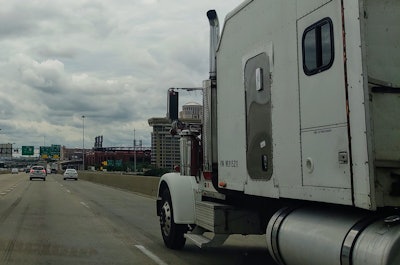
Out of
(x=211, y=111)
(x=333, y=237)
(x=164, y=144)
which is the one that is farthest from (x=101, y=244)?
(x=333, y=237)

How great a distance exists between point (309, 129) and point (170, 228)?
477cm

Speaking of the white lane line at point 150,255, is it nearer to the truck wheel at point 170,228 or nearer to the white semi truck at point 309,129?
the truck wheel at point 170,228

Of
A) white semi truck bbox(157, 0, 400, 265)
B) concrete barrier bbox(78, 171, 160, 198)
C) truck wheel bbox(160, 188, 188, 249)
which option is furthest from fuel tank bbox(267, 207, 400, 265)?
concrete barrier bbox(78, 171, 160, 198)

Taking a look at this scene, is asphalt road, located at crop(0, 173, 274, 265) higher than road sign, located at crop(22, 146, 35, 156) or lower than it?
lower

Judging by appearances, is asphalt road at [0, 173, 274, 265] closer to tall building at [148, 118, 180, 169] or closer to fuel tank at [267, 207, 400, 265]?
tall building at [148, 118, 180, 169]

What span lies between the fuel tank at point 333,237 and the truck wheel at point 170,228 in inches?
139

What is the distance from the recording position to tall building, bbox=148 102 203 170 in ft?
29.2

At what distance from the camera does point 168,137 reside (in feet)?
33.6

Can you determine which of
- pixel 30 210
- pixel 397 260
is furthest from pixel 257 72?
pixel 30 210

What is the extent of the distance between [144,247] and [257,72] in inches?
195

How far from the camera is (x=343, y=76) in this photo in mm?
4461

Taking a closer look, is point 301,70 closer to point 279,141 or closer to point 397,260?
point 279,141

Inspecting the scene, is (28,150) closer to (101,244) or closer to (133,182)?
(133,182)

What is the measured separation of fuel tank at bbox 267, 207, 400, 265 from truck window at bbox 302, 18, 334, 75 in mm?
1367
